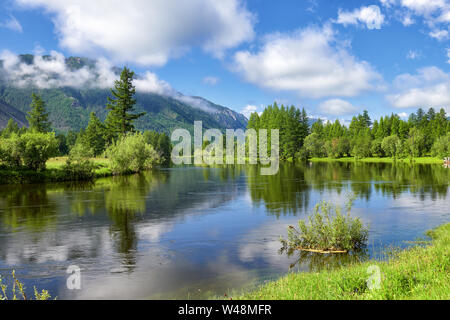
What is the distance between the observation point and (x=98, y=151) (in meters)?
108

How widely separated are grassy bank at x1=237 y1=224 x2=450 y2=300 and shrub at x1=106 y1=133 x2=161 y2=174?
5376cm

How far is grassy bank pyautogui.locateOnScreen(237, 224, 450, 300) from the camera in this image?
8039 mm

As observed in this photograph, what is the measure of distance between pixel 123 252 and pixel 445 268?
1302 cm

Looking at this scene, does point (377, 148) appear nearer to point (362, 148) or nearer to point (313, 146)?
point (362, 148)

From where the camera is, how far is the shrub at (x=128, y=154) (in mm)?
60688

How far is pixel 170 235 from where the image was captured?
1956 centimetres

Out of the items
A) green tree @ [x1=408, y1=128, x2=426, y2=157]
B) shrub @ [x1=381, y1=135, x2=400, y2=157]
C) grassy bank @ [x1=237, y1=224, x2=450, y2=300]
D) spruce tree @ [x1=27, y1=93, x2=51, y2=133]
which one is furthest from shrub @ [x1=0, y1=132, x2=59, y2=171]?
green tree @ [x1=408, y1=128, x2=426, y2=157]

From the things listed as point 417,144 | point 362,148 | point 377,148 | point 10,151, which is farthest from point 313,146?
point 10,151

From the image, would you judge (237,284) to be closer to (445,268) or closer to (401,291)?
(401,291)

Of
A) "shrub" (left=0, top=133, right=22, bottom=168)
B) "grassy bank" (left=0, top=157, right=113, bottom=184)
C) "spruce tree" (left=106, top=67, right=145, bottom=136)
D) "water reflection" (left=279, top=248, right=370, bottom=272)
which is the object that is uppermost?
"spruce tree" (left=106, top=67, right=145, bottom=136)

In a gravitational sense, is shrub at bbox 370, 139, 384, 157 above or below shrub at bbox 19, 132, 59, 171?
above

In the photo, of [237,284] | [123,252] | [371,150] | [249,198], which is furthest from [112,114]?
[371,150]

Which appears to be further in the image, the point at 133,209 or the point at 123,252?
the point at 133,209

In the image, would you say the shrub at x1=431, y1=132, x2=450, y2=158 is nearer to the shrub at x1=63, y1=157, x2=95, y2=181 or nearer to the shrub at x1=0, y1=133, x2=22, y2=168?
the shrub at x1=63, y1=157, x2=95, y2=181
